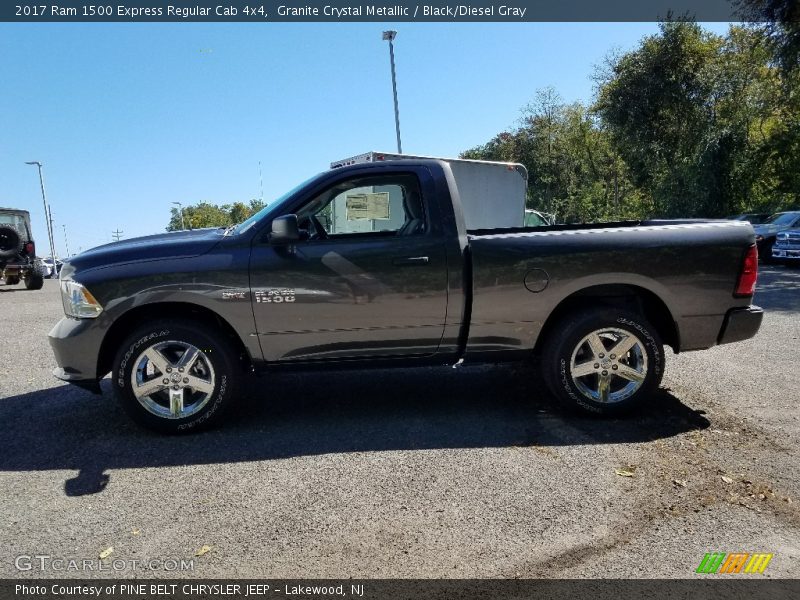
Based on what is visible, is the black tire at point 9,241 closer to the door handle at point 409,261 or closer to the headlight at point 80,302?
the headlight at point 80,302

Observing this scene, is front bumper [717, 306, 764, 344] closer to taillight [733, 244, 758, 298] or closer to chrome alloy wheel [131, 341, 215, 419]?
taillight [733, 244, 758, 298]

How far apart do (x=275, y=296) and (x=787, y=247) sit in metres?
17.6

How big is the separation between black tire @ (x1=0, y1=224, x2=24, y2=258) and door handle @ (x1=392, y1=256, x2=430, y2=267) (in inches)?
661

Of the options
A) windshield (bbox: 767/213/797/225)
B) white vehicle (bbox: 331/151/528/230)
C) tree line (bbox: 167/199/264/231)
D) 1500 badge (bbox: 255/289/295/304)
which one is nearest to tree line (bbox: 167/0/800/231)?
windshield (bbox: 767/213/797/225)

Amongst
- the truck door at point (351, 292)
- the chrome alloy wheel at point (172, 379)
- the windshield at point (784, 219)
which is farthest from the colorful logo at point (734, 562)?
the windshield at point (784, 219)

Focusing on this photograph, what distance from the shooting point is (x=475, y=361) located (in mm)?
4430

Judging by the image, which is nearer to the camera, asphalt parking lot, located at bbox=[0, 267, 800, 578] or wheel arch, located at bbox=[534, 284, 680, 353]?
asphalt parking lot, located at bbox=[0, 267, 800, 578]

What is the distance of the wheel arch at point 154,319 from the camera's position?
4.22 m

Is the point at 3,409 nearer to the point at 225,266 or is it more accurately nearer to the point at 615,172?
the point at 225,266


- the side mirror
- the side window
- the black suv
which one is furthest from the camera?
the black suv

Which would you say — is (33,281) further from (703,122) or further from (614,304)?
(703,122)

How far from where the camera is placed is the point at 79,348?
4121 mm

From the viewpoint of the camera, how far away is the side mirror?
402cm

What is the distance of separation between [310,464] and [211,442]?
869 mm
